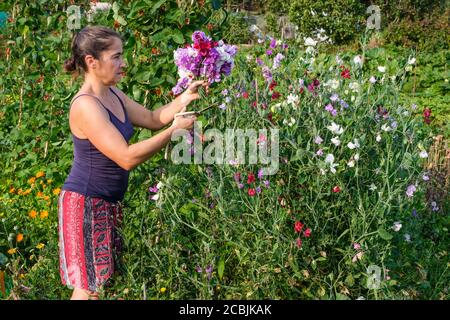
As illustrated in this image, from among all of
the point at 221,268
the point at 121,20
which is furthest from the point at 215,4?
the point at 221,268

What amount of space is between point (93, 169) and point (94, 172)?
11 mm

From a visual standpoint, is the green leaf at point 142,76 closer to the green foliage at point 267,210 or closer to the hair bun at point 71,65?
the green foliage at point 267,210

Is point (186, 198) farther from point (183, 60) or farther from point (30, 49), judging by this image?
point (30, 49)

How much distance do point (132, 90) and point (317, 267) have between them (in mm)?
1227

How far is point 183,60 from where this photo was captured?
8.37 feet

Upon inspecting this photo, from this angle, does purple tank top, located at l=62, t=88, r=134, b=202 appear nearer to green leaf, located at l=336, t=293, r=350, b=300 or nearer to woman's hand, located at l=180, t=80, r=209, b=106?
woman's hand, located at l=180, t=80, r=209, b=106

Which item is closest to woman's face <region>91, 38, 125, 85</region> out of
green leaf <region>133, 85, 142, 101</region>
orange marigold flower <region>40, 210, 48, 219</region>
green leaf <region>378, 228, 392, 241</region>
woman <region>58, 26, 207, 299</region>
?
woman <region>58, 26, 207, 299</region>

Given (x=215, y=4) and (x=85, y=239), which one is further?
(x=215, y=4)

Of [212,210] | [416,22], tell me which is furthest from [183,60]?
[416,22]

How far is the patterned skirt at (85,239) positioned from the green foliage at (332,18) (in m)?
8.91

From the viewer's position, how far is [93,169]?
8.43 feet

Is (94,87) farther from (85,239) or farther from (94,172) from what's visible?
(85,239)

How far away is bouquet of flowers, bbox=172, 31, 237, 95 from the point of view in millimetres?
2510

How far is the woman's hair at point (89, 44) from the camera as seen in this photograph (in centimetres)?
252
